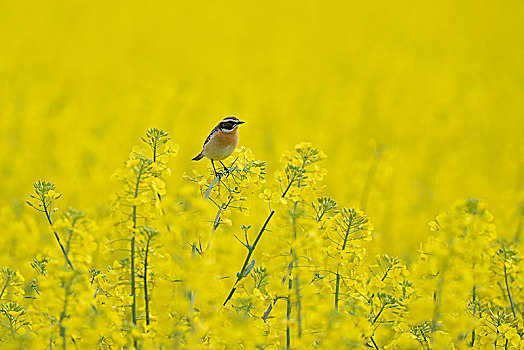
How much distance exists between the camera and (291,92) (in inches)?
482

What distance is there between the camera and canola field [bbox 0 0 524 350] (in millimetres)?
2045

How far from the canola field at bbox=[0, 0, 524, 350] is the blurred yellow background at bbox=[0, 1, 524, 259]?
6 centimetres

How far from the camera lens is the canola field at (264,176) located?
2.04m

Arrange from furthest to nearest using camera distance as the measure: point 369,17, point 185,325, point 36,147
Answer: point 369,17 < point 36,147 < point 185,325

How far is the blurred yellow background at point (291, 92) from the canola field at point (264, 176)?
0.06m

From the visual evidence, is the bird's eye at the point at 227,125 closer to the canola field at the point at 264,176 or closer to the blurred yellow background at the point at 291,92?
the canola field at the point at 264,176

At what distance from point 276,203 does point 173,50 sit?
1492cm

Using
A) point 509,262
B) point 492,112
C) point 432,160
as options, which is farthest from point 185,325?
point 492,112

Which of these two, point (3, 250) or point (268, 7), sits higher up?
point (268, 7)

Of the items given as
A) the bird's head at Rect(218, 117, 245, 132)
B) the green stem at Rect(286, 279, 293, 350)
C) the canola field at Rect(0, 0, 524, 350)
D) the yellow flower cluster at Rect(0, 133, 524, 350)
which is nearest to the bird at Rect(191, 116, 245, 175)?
the bird's head at Rect(218, 117, 245, 132)

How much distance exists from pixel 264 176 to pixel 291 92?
985 cm

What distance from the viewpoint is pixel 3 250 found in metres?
4.25

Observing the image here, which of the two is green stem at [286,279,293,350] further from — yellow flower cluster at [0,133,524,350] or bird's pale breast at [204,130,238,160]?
bird's pale breast at [204,130,238,160]

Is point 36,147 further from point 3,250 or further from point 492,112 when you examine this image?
point 492,112
